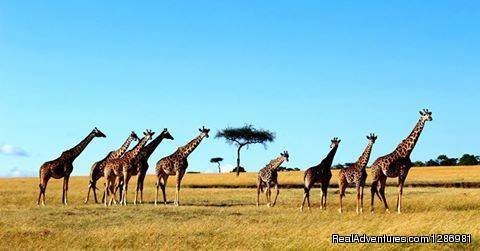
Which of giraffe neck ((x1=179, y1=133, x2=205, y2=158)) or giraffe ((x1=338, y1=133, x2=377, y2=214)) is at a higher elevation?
giraffe neck ((x1=179, y1=133, x2=205, y2=158))

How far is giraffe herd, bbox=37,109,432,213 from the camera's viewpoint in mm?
30375

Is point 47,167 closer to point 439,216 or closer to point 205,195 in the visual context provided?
point 205,195

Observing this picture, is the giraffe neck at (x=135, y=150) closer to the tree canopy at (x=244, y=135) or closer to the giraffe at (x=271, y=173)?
the giraffe at (x=271, y=173)

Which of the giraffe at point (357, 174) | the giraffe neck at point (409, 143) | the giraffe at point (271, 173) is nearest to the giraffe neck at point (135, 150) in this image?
the giraffe at point (271, 173)

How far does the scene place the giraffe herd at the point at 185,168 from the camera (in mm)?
30375

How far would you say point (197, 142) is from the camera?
35.8 metres

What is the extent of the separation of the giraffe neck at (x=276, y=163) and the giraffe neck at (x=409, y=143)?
6.08m

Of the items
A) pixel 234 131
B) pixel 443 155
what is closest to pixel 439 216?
pixel 234 131

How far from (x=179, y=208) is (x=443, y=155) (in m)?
95.4

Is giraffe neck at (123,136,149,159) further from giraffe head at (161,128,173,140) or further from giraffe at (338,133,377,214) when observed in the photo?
giraffe at (338,133,377,214)

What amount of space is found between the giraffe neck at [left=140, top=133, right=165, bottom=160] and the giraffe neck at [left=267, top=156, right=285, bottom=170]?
6431 mm

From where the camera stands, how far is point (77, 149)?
36.2 metres

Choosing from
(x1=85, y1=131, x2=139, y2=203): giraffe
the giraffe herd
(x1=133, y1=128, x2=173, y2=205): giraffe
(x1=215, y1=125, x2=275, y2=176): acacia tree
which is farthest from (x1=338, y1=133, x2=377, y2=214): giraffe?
(x1=215, y1=125, x2=275, y2=176): acacia tree

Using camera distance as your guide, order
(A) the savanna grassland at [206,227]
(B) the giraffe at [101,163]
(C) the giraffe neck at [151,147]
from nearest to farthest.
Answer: (A) the savanna grassland at [206,227] < (C) the giraffe neck at [151,147] < (B) the giraffe at [101,163]
